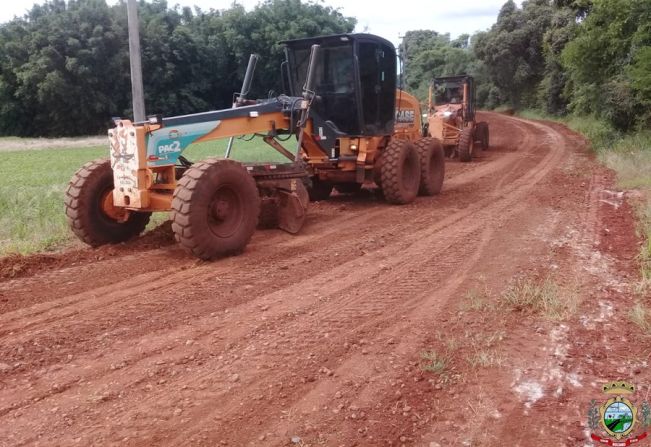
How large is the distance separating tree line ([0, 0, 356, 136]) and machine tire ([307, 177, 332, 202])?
3378 cm

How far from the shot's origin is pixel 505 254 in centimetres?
674

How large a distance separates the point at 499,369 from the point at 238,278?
285 cm

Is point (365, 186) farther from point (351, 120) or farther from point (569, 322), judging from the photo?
point (569, 322)

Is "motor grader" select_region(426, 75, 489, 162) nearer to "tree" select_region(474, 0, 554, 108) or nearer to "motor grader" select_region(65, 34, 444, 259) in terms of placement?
"motor grader" select_region(65, 34, 444, 259)

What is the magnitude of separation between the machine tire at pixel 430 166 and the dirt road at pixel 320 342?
325 centimetres

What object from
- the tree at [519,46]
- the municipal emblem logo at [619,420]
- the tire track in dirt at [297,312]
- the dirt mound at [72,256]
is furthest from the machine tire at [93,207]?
the tree at [519,46]

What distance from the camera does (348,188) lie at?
1133cm

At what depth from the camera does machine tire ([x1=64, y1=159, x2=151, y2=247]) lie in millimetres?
6789

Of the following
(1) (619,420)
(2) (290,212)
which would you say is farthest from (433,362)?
(2) (290,212)

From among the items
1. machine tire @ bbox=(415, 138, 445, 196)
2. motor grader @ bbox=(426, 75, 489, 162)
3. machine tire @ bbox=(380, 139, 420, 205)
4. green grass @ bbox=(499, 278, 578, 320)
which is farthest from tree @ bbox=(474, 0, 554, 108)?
green grass @ bbox=(499, 278, 578, 320)

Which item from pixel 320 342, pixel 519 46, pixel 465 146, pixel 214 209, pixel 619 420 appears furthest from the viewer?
pixel 519 46

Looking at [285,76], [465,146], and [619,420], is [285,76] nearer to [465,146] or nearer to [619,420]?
[619,420]

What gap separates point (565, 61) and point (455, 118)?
3.70m

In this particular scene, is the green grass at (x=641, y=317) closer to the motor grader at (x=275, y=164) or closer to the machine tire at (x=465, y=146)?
the motor grader at (x=275, y=164)
